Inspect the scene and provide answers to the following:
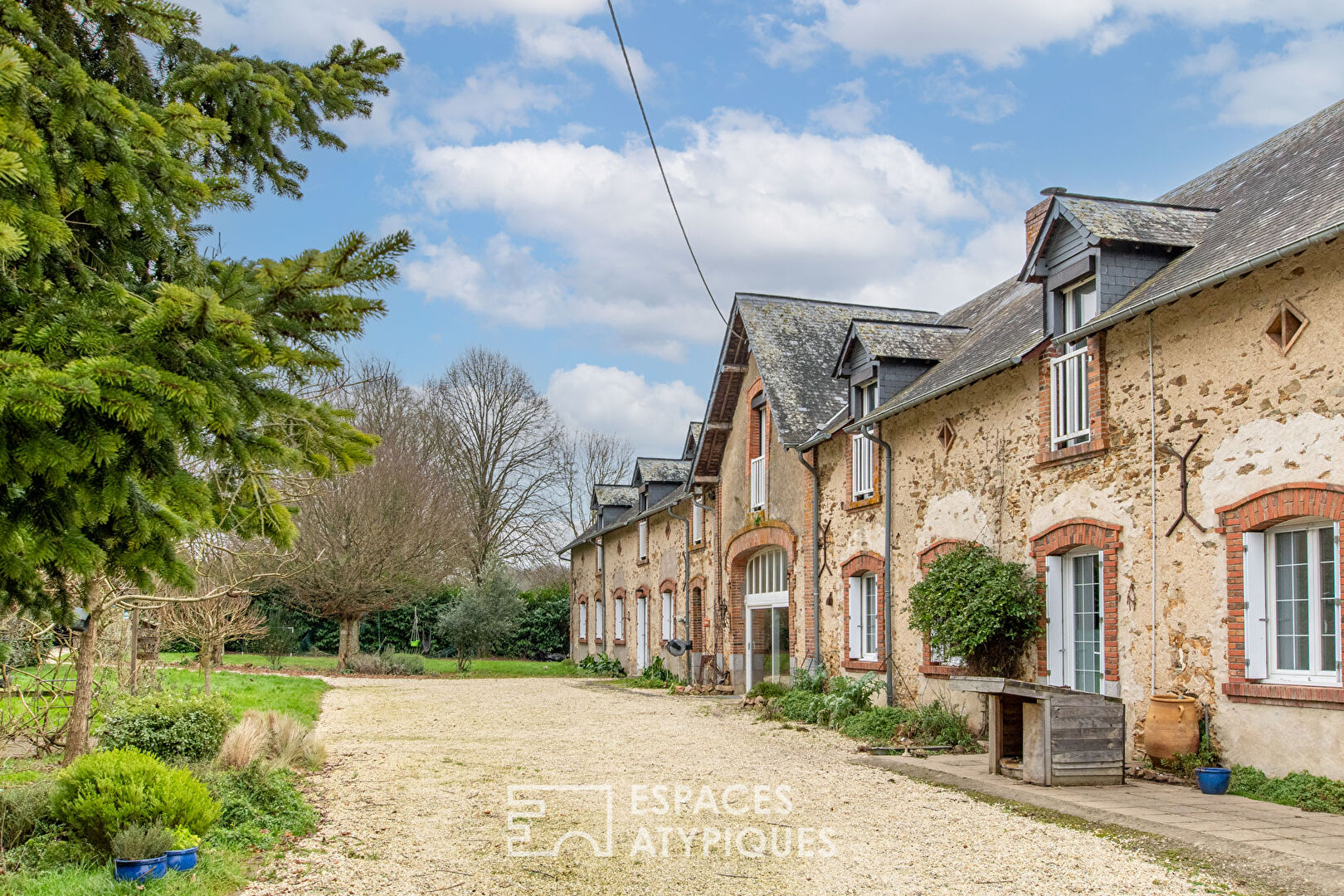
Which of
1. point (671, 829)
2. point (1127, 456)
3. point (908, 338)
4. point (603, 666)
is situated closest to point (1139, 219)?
point (1127, 456)

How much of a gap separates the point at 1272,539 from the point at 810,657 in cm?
928

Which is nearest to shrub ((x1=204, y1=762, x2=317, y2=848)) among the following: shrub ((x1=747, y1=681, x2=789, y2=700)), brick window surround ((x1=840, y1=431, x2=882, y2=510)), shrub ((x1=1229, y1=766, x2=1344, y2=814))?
shrub ((x1=1229, y1=766, x2=1344, y2=814))

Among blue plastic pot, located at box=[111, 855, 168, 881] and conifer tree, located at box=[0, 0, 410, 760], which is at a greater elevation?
conifer tree, located at box=[0, 0, 410, 760]

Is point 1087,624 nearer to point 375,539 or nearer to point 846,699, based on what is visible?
point 846,699

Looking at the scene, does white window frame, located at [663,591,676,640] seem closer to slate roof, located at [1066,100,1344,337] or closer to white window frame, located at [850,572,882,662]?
white window frame, located at [850,572,882,662]

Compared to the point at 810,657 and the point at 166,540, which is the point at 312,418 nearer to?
the point at 166,540

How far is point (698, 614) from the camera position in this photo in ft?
77.0

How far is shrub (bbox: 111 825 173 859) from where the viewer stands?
5.61 m

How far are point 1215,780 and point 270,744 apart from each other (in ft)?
26.3

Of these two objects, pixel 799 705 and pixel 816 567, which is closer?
pixel 799 705

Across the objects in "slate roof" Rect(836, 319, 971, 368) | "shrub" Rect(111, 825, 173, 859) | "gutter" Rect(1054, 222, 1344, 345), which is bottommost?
"shrub" Rect(111, 825, 173, 859)

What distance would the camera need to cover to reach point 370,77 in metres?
6.26

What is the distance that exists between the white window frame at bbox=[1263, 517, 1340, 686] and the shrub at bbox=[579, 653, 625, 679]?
20372 mm

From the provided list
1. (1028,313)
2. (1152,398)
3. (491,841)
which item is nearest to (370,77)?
(491,841)
